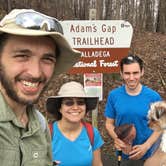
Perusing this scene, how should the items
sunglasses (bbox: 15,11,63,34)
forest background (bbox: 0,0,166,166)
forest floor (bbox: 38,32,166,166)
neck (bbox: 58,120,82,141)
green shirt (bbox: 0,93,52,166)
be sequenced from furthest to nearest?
forest background (bbox: 0,0,166,166) → forest floor (bbox: 38,32,166,166) → neck (bbox: 58,120,82,141) → sunglasses (bbox: 15,11,63,34) → green shirt (bbox: 0,93,52,166)

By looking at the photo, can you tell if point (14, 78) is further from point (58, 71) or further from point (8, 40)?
point (58, 71)

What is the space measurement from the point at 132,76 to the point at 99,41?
1.23 metres

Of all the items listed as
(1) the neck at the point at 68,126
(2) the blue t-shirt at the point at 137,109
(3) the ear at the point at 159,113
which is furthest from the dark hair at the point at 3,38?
(2) the blue t-shirt at the point at 137,109

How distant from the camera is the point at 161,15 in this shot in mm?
21688

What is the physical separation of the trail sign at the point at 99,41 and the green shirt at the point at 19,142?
348 centimetres

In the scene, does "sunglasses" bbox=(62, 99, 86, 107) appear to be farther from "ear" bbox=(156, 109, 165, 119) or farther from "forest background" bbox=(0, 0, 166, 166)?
"forest background" bbox=(0, 0, 166, 166)

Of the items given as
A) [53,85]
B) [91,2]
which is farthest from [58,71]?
[91,2]

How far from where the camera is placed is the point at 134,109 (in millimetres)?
4199

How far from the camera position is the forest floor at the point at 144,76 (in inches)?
333

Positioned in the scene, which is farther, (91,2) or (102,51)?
(91,2)

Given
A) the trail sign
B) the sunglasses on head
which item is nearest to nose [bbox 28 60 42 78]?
the sunglasses on head

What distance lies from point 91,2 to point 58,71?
1634 cm

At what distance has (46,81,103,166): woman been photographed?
3502mm

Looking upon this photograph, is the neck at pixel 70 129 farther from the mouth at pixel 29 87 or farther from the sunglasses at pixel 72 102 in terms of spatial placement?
the mouth at pixel 29 87
